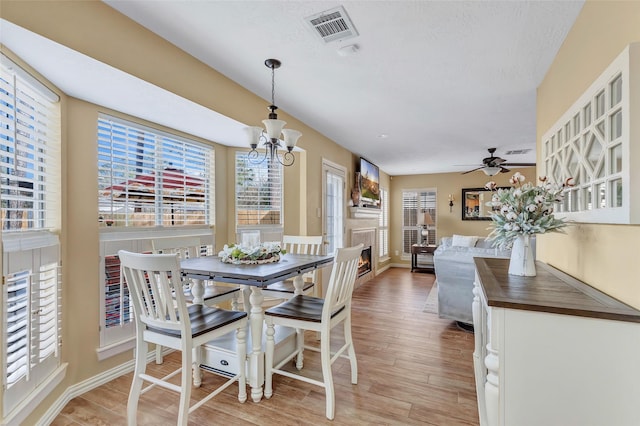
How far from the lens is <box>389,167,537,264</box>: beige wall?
23.9 ft

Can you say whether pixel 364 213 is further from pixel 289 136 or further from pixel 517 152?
pixel 289 136

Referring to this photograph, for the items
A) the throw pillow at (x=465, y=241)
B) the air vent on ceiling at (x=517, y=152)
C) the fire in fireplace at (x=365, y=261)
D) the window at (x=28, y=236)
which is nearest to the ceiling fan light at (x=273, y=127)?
the window at (x=28, y=236)

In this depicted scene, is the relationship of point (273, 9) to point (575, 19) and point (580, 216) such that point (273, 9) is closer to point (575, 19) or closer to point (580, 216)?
point (575, 19)

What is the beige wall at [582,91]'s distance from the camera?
1.20m

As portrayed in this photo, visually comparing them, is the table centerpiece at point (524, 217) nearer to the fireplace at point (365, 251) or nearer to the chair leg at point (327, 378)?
the chair leg at point (327, 378)

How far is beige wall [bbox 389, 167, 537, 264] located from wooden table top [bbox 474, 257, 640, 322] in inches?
233

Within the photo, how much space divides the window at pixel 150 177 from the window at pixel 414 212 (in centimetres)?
574

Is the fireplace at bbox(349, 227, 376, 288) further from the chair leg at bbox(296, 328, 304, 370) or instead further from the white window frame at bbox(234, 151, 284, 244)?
the chair leg at bbox(296, 328, 304, 370)

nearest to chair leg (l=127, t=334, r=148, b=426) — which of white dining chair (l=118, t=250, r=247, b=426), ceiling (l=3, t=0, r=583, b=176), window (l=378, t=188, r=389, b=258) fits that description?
white dining chair (l=118, t=250, r=247, b=426)

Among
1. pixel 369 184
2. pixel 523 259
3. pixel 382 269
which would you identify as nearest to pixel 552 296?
pixel 523 259

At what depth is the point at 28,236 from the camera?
1.75 meters

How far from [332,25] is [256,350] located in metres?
2.14

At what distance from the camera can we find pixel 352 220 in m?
5.48

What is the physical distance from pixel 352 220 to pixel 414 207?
3128 mm
